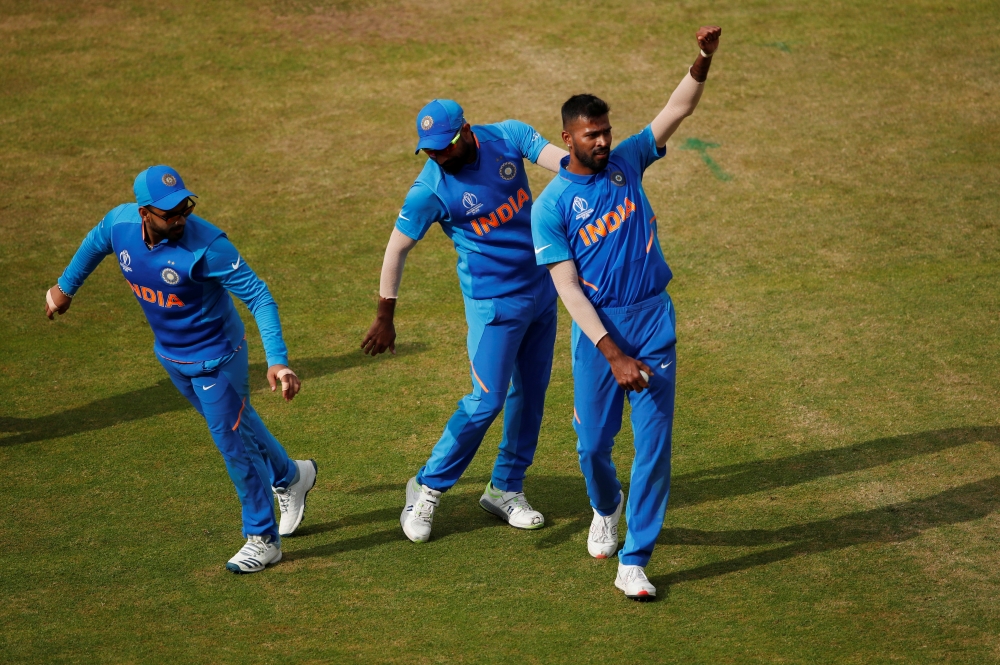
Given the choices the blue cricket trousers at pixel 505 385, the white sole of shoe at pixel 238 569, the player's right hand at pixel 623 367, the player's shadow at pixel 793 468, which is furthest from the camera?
the player's shadow at pixel 793 468

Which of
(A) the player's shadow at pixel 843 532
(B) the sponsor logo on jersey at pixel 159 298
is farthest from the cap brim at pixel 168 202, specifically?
(A) the player's shadow at pixel 843 532

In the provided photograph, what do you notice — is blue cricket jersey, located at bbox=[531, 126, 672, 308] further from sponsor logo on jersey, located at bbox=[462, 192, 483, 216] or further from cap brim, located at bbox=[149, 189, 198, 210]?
cap brim, located at bbox=[149, 189, 198, 210]

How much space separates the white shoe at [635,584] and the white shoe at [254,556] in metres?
1.89

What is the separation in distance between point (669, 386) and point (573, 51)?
9026 mm

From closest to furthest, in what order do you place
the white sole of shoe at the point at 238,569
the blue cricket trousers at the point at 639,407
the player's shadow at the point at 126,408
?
the blue cricket trousers at the point at 639,407
the white sole of shoe at the point at 238,569
the player's shadow at the point at 126,408

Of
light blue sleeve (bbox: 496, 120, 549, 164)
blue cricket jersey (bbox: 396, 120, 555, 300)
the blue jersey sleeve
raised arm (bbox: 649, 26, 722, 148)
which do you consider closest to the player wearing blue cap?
blue cricket jersey (bbox: 396, 120, 555, 300)

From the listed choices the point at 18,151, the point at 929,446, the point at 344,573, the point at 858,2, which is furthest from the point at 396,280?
the point at 858,2

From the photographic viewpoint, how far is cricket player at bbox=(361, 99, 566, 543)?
5773 mm

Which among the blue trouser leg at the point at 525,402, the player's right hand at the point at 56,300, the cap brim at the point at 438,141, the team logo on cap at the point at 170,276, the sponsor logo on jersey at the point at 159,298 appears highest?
the cap brim at the point at 438,141

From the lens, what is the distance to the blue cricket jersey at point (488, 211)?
19.0 feet

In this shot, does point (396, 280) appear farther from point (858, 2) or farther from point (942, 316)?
point (858, 2)

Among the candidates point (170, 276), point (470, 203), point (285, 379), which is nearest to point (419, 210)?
point (470, 203)

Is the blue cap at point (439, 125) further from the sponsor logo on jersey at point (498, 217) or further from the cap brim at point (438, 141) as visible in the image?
the sponsor logo on jersey at point (498, 217)

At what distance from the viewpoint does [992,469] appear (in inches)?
251
